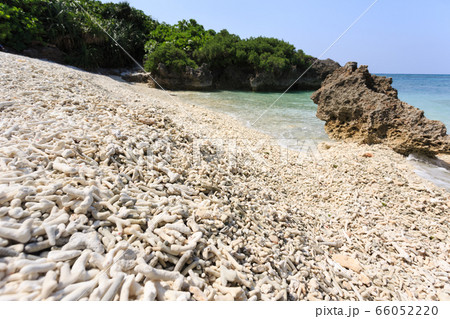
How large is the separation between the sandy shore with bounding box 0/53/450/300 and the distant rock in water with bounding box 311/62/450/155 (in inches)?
66.1

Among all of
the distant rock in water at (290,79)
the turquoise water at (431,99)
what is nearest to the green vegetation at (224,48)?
the distant rock in water at (290,79)

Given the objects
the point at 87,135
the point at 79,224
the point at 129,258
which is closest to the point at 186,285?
the point at 129,258

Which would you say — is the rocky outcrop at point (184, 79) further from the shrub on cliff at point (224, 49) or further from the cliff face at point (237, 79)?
the shrub on cliff at point (224, 49)

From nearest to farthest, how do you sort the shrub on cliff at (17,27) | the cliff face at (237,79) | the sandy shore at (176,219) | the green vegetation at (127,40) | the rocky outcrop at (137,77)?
the sandy shore at (176,219) < the shrub on cliff at (17,27) < the green vegetation at (127,40) < the rocky outcrop at (137,77) < the cliff face at (237,79)

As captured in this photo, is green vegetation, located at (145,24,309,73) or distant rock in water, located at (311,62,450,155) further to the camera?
green vegetation, located at (145,24,309,73)

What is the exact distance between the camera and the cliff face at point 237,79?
1687 centimetres

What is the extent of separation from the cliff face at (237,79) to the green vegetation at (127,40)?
0.53 meters

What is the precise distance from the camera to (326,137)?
7766 mm

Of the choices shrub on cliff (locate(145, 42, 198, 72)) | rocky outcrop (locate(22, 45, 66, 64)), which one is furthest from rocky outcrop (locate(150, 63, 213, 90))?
rocky outcrop (locate(22, 45, 66, 64))

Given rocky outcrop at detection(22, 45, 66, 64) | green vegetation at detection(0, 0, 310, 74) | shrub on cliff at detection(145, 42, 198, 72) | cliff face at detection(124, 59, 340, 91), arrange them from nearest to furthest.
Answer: green vegetation at detection(0, 0, 310, 74)
rocky outcrop at detection(22, 45, 66, 64)
shrub on cliff at detection(145, 42, 198, 72)
cliff face at detection(124, 59, 340, 91)

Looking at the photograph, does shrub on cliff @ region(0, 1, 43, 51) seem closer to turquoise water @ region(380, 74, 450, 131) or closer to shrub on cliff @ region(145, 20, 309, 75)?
shrub on cliff @ region(145, 20, 309, 75)

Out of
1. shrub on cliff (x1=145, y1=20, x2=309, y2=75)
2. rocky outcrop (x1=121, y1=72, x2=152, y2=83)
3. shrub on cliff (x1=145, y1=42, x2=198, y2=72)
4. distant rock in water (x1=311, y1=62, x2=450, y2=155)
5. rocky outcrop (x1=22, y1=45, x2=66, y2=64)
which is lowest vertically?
distant rock in water (x1=311, y1=62, x2=450, y2=155)

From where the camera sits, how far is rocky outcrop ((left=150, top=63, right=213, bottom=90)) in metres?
16.6

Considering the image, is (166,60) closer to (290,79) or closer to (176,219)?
(290,79)
